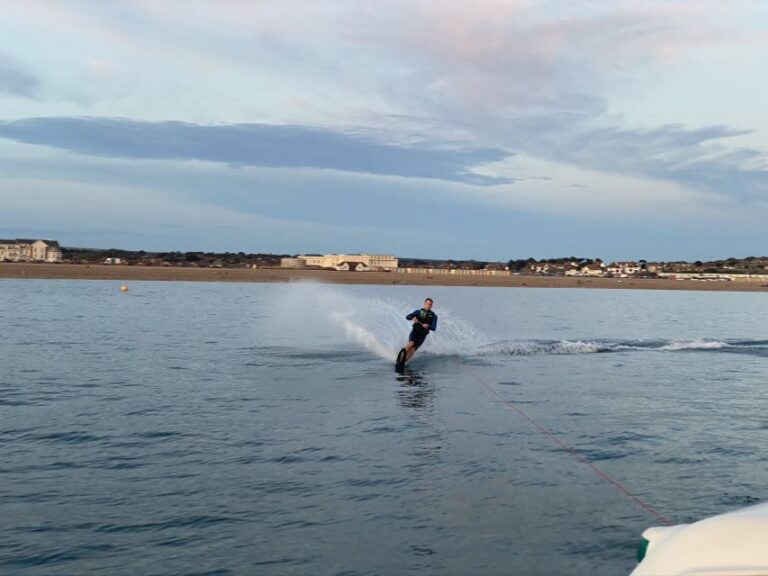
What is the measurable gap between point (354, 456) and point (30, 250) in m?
158

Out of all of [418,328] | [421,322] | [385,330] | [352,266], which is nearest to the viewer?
[421,322]

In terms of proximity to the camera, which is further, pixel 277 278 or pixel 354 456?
pixel 277 278

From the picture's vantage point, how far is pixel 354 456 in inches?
521

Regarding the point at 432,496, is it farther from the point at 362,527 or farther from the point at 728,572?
the point at 728,572

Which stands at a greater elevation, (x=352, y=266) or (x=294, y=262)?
(x=294, y=262)

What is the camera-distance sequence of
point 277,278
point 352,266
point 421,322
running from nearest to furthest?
1. point 421,322
2. point 277,278
3. point 352,266

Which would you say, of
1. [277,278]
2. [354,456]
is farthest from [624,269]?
[354,456]

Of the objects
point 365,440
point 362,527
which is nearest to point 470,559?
point 362,527

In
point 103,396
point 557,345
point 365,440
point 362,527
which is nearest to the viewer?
point 362,527

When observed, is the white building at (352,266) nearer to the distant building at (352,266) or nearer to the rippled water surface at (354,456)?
the distant building at (352,266)

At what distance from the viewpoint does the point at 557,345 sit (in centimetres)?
3128

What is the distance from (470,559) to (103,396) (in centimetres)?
1182

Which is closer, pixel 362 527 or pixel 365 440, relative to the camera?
pixel 362 527

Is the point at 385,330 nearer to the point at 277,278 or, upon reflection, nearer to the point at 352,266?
the point at 277,278
